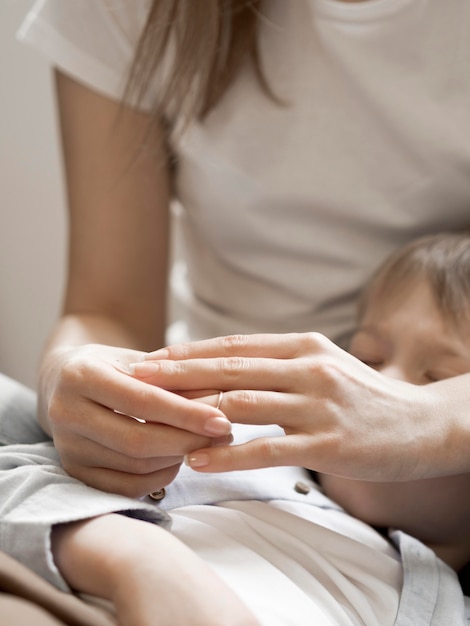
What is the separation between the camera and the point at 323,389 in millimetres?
632

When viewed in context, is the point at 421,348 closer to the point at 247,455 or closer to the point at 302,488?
the point at 302,488

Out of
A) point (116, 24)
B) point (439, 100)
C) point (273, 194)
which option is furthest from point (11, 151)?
point (439, 100)

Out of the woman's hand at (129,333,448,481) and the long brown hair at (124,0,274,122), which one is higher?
the long brown hair at (124,0,274,122)

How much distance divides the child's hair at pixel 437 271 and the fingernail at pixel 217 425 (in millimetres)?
338

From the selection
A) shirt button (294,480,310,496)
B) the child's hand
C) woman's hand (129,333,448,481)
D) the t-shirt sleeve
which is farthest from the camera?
the t-shirt sleeve

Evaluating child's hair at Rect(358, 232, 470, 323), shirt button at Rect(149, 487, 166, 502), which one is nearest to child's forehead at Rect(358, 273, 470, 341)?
child's hair at Rect(358, 232, 470, 323)

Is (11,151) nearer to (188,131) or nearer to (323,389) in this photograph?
(188,131)

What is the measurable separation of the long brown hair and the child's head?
0.86 ft

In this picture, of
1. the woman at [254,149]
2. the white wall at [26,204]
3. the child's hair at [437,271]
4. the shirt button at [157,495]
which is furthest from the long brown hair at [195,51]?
the white wall at [26,204]

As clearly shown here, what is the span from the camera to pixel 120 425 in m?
0.62

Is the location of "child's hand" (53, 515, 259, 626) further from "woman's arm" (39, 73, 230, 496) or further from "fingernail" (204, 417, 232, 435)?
"woman's arm" (39, 73, 230, 496)

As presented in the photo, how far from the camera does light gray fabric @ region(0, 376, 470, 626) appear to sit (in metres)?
0.59

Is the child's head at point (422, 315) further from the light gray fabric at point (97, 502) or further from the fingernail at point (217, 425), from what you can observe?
the fingernail at point (217, 425)

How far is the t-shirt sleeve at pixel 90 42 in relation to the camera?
101 centimetres
